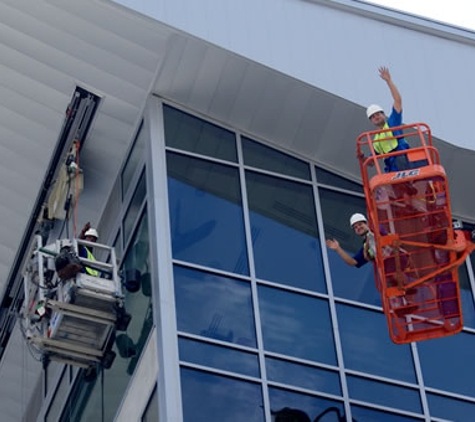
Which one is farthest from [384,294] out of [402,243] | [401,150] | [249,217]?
[249,217]

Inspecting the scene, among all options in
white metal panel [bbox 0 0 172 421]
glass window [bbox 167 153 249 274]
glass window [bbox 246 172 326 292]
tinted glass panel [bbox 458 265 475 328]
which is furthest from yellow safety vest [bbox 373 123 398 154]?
tinted glass panel [bbox 458 265 475 328]

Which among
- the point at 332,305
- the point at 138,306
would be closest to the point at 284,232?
the point at 332,305

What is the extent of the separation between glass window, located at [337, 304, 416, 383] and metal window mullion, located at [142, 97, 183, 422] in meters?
2.65

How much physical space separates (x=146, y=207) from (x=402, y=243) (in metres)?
4.65

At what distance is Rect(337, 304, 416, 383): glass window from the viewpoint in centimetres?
1773

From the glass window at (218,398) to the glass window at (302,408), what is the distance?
235 millimetres

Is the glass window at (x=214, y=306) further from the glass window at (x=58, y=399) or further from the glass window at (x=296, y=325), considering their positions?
the glass window at (x=58, y=399)

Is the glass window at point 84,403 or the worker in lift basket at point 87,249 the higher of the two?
the worker in lift basket at point 87,249

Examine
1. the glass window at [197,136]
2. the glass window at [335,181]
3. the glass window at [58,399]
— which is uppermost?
the glass window at [197,136]

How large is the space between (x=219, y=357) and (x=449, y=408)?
137 inches

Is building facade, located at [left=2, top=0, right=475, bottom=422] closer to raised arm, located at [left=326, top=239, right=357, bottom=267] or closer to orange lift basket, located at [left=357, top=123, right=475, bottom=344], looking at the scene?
raised arm, located at [left=326, top=239, right=357, bottom=267]

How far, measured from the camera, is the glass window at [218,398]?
15.9 metres

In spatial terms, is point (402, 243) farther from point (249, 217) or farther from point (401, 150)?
point (249, 217)

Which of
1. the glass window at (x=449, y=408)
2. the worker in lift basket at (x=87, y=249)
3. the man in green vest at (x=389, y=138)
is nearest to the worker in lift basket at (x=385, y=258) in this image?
the man in green vest at (x=389, y=138)
